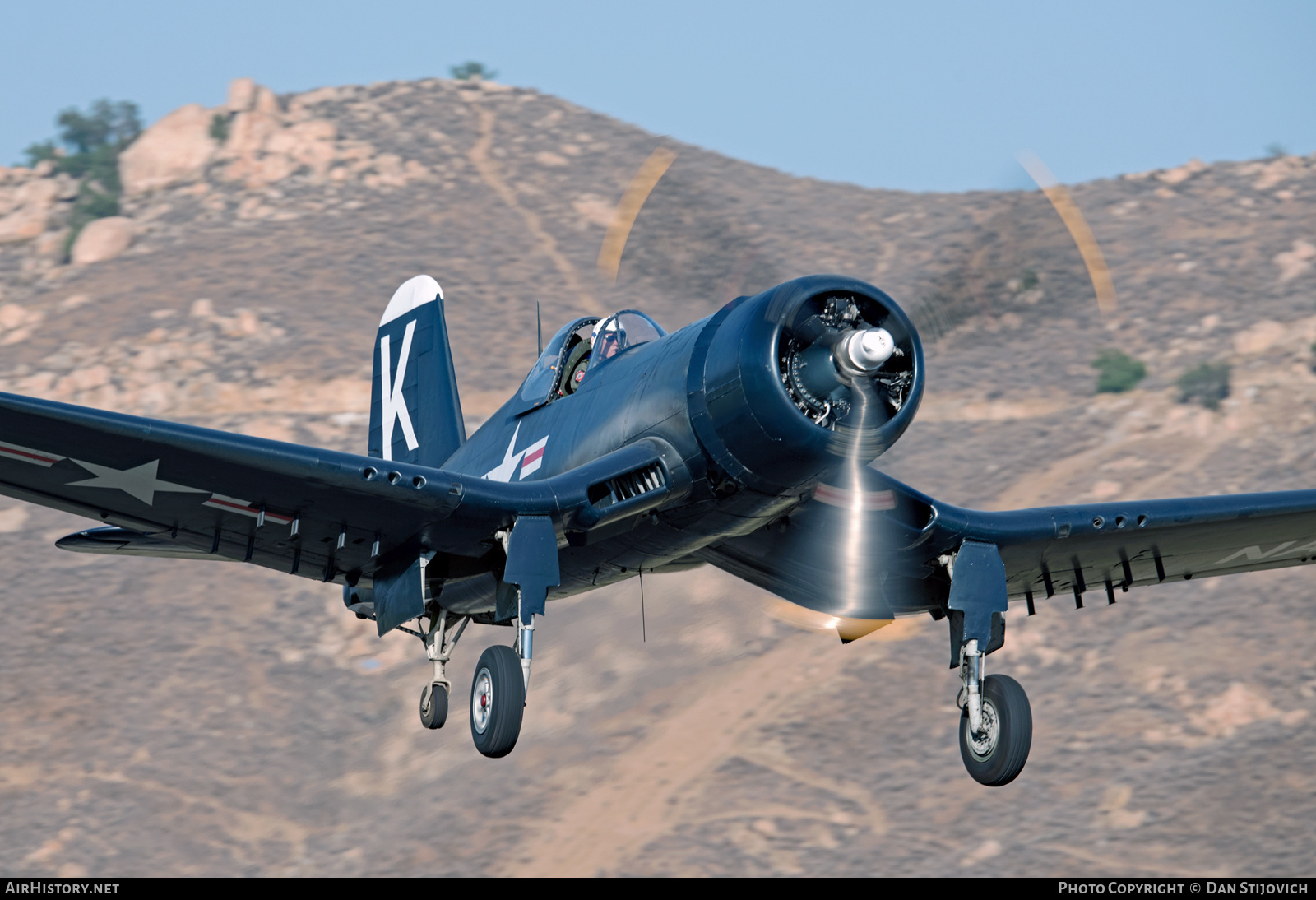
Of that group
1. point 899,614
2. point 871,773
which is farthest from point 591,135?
point 899,614

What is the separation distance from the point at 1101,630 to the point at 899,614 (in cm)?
1838

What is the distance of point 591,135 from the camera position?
58.5 meters

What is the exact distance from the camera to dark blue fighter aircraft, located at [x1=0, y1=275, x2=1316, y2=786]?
10.4m

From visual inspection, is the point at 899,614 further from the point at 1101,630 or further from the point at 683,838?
the point at 1101,630

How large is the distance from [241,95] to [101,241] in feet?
27.1

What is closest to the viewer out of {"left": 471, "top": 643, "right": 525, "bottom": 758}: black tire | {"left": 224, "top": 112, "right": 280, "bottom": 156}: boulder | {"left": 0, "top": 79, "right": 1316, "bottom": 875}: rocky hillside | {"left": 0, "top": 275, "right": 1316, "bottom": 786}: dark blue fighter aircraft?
{"left": 0, "top": 275, "right": 1316, "bottom": 786}: dark blue fighter aircraft

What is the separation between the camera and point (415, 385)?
56.6 ft

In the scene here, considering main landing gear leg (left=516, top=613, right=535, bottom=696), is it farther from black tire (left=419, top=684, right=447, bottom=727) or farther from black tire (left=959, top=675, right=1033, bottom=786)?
black tire (left=959, top=675, right=1033, bottom=786)

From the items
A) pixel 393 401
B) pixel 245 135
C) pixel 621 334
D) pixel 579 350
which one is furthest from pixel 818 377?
pixel 245 135

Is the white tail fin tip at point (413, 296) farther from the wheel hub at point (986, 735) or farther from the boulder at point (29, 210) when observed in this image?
the boulder at point (29, 210)

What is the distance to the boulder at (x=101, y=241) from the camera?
48938mm

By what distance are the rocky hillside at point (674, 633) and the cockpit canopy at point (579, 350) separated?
21.1 inches

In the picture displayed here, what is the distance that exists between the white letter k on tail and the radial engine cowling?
7.53 metres

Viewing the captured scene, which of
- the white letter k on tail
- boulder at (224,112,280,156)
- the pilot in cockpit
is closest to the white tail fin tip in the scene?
the white letter k on tail
